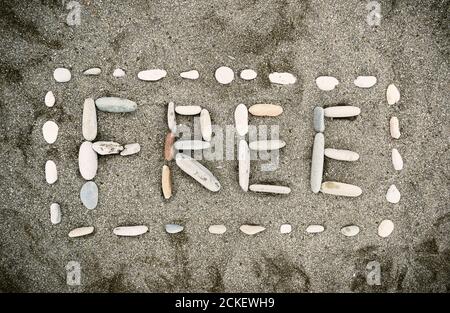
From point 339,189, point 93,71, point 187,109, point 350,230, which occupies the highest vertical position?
point 93,71

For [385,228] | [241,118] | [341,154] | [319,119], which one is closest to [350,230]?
[385,228]

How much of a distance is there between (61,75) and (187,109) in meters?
0.34

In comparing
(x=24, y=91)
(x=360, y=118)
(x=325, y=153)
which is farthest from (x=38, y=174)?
(x=360, y=118)

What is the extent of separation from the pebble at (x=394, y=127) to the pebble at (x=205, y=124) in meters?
0.49

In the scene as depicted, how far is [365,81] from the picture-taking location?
3.60 ft

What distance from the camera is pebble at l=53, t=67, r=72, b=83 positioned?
107 centimetres

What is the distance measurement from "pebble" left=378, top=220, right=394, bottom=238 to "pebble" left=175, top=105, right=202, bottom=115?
596mm

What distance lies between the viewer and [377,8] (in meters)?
1.09

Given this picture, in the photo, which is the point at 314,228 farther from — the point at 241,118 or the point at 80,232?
the point at 80,232

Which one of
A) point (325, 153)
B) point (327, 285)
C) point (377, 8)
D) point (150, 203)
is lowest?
point (327, 285)

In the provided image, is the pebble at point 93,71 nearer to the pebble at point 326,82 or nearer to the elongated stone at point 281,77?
the elongated stone at point 281,77

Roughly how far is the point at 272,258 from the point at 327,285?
177 mm

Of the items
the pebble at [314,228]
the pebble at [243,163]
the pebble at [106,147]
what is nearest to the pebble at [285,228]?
the pebble at [314,228]

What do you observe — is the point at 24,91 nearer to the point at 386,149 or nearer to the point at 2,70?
the point at 2,70
